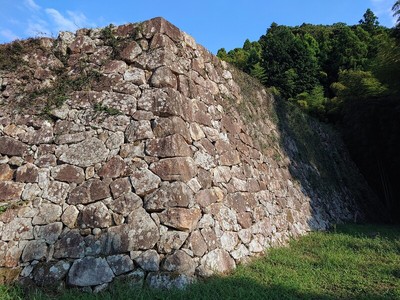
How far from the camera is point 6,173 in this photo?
4.48 m

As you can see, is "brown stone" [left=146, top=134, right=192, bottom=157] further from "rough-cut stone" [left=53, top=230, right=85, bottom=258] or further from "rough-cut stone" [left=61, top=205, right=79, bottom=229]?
"rough-cut stone" [left=53, top=230, right=85, bottom=258]

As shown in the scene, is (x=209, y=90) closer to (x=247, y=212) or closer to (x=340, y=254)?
(x=247, y=212)

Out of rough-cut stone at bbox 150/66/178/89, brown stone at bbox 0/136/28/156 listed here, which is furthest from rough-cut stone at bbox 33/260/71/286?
rough-cut stone at bbox 150/66/178/89

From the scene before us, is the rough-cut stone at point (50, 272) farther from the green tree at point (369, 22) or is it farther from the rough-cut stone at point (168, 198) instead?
the green tree at point (369, 22)

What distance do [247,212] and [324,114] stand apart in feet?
39.6

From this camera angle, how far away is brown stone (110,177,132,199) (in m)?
4.13

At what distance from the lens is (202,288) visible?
3529 mm

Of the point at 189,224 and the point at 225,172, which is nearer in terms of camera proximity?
the point at 189,224

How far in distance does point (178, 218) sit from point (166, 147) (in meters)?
0.88

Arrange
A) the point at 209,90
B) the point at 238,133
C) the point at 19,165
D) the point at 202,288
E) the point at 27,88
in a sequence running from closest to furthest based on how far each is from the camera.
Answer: the point at 202,288 < the point at 19,165 < the point at 27,88 < the point at 209,90 < the point at 238,133

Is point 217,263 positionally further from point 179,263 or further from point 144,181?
point 144,181

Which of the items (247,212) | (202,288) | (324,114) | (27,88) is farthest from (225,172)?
(324,114)

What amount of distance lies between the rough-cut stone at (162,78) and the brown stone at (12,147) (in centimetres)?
189

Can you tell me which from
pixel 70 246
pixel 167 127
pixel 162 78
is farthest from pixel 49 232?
pixel 162 78
